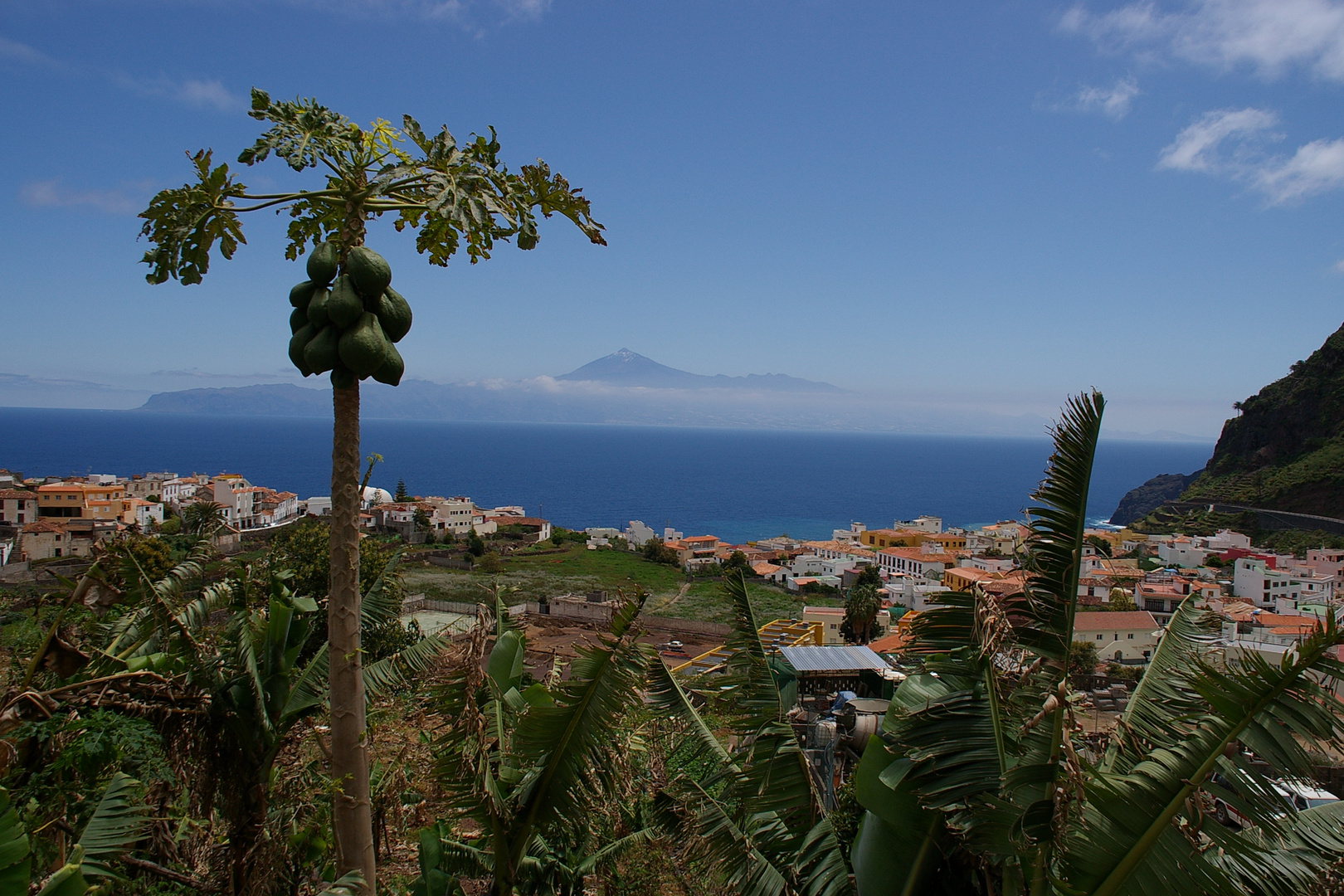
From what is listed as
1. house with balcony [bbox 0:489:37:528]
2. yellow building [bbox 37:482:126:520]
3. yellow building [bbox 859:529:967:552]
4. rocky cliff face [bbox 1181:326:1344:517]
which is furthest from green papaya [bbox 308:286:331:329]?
rocky cliff face [bbox 1181:326:1344:517]

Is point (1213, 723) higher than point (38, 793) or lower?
higher

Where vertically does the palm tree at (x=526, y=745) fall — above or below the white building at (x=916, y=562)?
above

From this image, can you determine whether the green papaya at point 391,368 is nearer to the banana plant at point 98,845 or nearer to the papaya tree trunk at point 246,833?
the banana plant at point 98,845

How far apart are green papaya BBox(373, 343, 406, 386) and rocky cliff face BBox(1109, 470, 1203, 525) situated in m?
131

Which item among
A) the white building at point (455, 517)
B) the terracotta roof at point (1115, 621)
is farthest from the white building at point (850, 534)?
the terracotta roof at point (1115, 621)

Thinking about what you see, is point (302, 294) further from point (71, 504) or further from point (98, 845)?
point (71, 504)

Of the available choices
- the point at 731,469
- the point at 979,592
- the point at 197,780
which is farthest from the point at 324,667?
the point at 731,469

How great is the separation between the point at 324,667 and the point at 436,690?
133 centimetres

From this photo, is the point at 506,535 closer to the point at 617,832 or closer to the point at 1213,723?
the point at 617,832

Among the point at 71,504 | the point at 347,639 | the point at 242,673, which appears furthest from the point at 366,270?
the point at 71,504

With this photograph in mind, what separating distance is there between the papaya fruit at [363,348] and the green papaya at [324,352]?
0.03m

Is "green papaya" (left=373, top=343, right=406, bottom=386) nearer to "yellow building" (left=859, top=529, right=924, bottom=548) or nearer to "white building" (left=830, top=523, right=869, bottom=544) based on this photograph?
"yellow building" (left=859, top=529, right=924, bottom=548)

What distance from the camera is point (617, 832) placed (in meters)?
6.30

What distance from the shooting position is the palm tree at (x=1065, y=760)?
8.40 feet
